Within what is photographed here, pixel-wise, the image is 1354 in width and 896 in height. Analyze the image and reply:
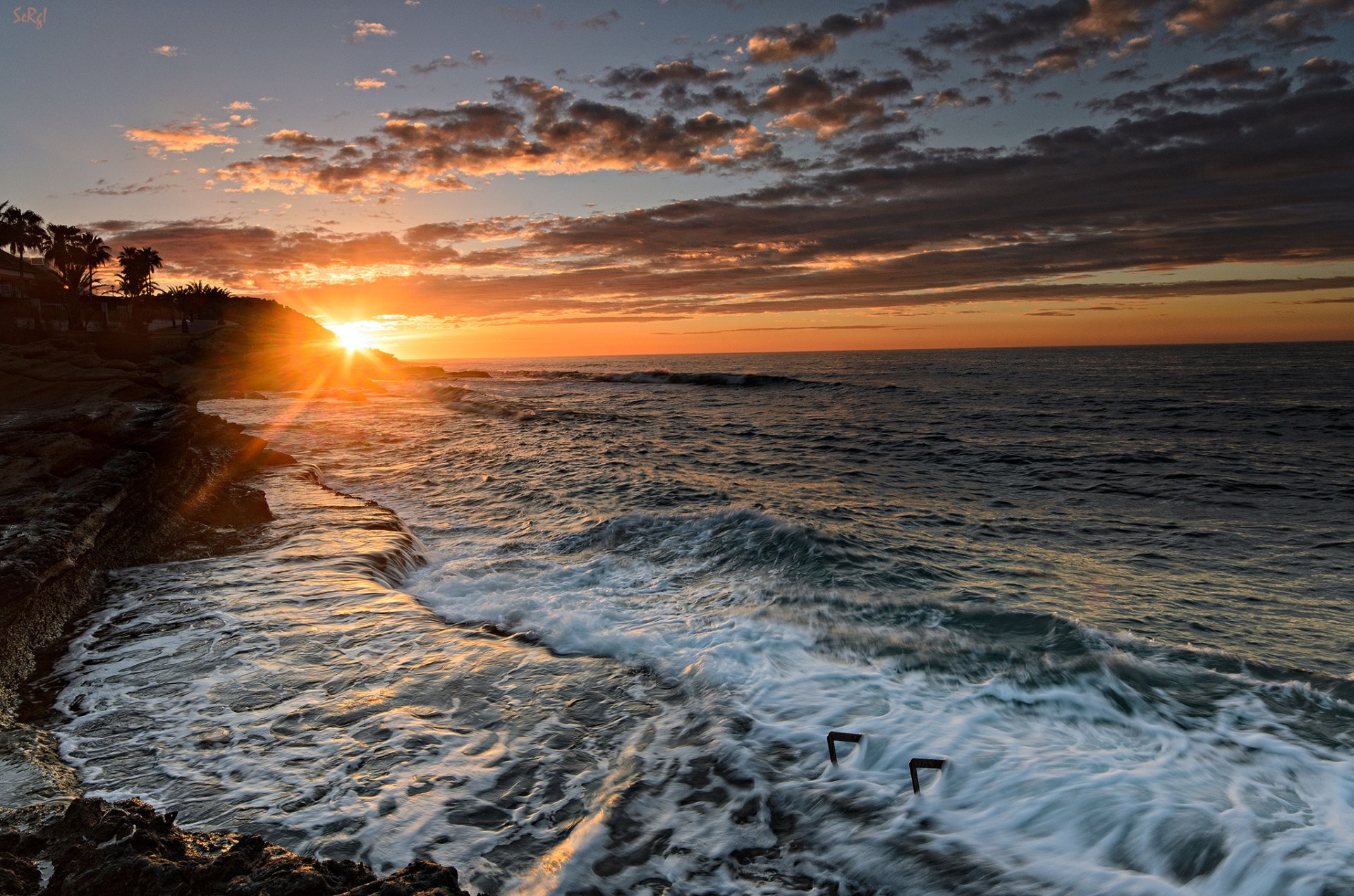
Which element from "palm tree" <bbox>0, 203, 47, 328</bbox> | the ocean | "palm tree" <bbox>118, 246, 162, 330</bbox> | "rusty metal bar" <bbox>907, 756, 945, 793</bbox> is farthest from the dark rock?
"palm tree" <bbox>118, 246, 162, 330</bbox>

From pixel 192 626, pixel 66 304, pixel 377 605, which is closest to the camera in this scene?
pixel 192 626

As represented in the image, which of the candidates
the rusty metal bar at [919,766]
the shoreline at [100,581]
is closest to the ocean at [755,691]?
the rusty metal bar at [919,766]

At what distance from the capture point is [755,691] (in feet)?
19.8

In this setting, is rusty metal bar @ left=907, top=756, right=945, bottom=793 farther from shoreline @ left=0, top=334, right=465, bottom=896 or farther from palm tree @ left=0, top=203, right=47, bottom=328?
palm tree @ left=0, top=203, right=47, bottom=328

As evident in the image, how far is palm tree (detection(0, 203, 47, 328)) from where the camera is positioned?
52375mm

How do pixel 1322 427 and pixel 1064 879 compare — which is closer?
pixel 1064 879

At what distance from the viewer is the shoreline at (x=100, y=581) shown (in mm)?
2914

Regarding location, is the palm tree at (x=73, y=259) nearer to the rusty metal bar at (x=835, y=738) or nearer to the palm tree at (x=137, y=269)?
the palm tree at (x=137, y=269)

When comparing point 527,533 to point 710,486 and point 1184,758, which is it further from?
point 1184,758

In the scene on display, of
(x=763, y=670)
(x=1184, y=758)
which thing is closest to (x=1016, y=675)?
(x=1184, y=758)

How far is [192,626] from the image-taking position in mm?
6934

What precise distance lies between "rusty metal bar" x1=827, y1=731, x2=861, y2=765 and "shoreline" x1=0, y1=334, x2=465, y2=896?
2613mm

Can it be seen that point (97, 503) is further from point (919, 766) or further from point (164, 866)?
point (919, 766)

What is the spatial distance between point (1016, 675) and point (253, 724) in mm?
6614
